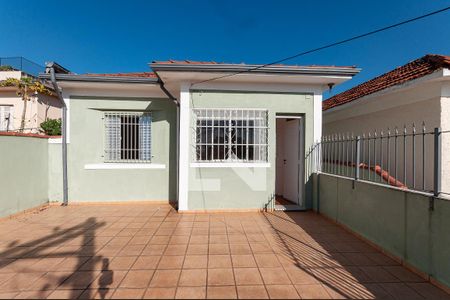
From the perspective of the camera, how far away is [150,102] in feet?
24.7

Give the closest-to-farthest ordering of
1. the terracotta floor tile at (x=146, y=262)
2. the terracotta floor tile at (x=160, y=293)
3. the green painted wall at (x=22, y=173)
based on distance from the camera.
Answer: the terracotta floor tile at (x=160, y=293) → the terracotta floor tile at (x=146, y=262) → the green painted wall at (x=22, y=173)

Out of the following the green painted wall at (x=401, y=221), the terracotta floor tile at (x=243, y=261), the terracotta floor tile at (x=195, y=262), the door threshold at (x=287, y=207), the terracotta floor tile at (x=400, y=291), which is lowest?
the terracotta floor tile at (x=400, y=291)

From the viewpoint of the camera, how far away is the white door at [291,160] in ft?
23.0

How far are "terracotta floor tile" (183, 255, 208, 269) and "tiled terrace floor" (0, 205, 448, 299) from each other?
0.01m

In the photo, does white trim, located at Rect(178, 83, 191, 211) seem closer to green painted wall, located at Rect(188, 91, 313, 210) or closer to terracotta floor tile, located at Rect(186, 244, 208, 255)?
green painted wall, located at Rect(188, 91, 313, 210)

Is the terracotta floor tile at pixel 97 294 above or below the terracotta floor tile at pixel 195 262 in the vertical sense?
below

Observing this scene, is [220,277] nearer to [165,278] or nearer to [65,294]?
[165,278]

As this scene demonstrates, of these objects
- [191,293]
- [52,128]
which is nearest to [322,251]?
[191,293]

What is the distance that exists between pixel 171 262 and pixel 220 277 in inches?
33.8

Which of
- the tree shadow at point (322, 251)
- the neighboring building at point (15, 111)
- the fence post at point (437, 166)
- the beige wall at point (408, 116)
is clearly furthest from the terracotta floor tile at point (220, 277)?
the neighboring building at point (15, 111)

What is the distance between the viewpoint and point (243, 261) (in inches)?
150

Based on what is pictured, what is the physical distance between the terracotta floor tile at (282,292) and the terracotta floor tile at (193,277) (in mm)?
836

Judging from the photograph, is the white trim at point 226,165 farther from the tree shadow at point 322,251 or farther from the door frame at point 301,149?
the tree shadow at point 322,251

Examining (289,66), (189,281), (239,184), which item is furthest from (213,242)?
(289,66)
